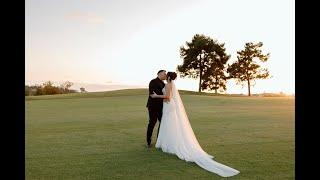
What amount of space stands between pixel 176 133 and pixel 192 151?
1.07 m

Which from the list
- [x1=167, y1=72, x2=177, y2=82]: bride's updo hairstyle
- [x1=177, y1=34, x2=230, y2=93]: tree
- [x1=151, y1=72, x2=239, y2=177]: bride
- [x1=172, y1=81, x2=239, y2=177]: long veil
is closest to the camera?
[x1=172, y1=81, x2=239, y2=177]: long veil

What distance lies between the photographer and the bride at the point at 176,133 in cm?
1089

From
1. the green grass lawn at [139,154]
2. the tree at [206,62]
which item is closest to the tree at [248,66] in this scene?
the tree at [206,62]

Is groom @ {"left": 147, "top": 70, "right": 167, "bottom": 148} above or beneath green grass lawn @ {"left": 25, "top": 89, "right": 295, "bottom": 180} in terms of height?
above

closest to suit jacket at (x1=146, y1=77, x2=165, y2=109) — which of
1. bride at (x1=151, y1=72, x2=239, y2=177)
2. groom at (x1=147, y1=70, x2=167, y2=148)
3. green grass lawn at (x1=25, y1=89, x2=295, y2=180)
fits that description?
groom at (x1=147, y1=70, x2=167, y2=148)

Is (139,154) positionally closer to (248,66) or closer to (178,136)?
(178,136)

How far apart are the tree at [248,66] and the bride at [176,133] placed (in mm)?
66229

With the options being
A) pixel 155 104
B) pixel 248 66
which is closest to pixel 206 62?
pixel 248 66

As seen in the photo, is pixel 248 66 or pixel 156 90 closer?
pixel 156 90

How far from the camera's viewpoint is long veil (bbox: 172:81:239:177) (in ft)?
30.9

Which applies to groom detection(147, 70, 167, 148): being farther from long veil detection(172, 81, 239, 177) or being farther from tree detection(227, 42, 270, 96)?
tree detection(227, 42, 270, 96)

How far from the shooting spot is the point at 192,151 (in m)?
11.1
